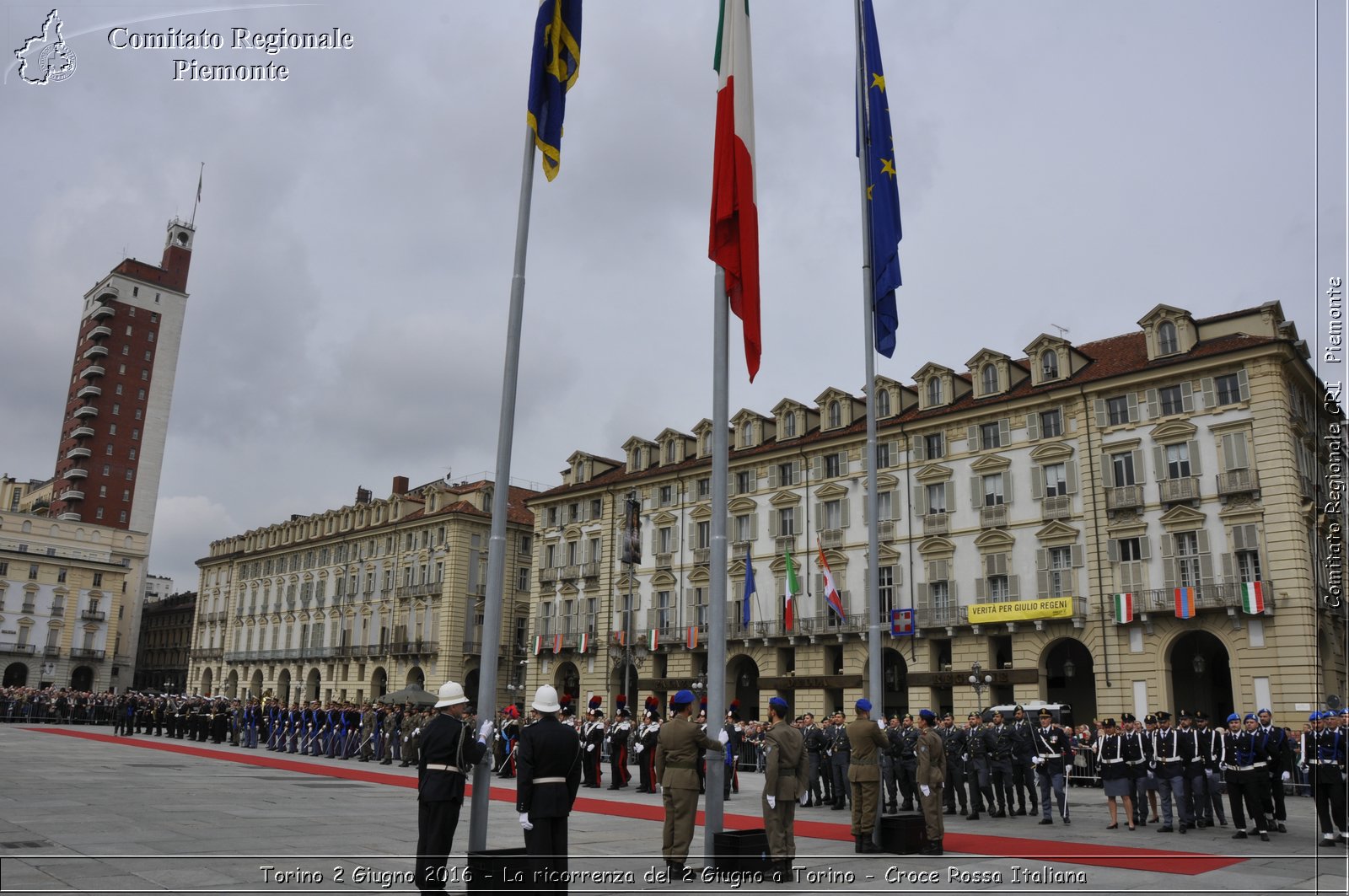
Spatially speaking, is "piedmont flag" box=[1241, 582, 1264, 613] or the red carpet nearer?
the red carpet

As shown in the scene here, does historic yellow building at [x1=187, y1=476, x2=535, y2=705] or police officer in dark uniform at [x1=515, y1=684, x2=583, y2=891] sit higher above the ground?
historic yellow building at [x1=187, y1=476, x2=535, y2=705]

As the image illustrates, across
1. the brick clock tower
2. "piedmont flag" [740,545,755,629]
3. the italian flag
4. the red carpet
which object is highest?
the brick clock tower

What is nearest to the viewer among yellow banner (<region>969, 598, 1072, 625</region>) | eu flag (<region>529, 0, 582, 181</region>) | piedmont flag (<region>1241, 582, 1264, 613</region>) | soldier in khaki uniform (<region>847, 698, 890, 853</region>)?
eu flag (<region>529, 0, 582, 181</region>)

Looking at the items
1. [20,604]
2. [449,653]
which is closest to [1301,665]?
[449,653]

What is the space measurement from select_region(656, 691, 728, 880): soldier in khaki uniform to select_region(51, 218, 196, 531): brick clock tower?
3945 inches

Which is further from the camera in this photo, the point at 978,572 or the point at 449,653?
the point at 449,653

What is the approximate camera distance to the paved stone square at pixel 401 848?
965 centimetres

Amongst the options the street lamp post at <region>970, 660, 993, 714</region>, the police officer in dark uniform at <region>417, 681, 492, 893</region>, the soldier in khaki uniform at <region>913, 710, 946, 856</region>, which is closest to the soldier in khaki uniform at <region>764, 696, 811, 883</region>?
the soldier in khaki uniform at <region>913, 710, 946, 856</region>

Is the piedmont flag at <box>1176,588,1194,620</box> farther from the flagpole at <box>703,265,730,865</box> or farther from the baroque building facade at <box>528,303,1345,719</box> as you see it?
the flagpole at <box>703,265,730,865</box>

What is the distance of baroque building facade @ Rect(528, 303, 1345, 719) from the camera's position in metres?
34.9

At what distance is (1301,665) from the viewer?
32.8 meters

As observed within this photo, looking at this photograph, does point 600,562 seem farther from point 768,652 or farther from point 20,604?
point 20,604

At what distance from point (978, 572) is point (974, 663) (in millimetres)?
3743

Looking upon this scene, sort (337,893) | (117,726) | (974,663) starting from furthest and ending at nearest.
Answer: (117,726) → (974,663) → (337,893)
